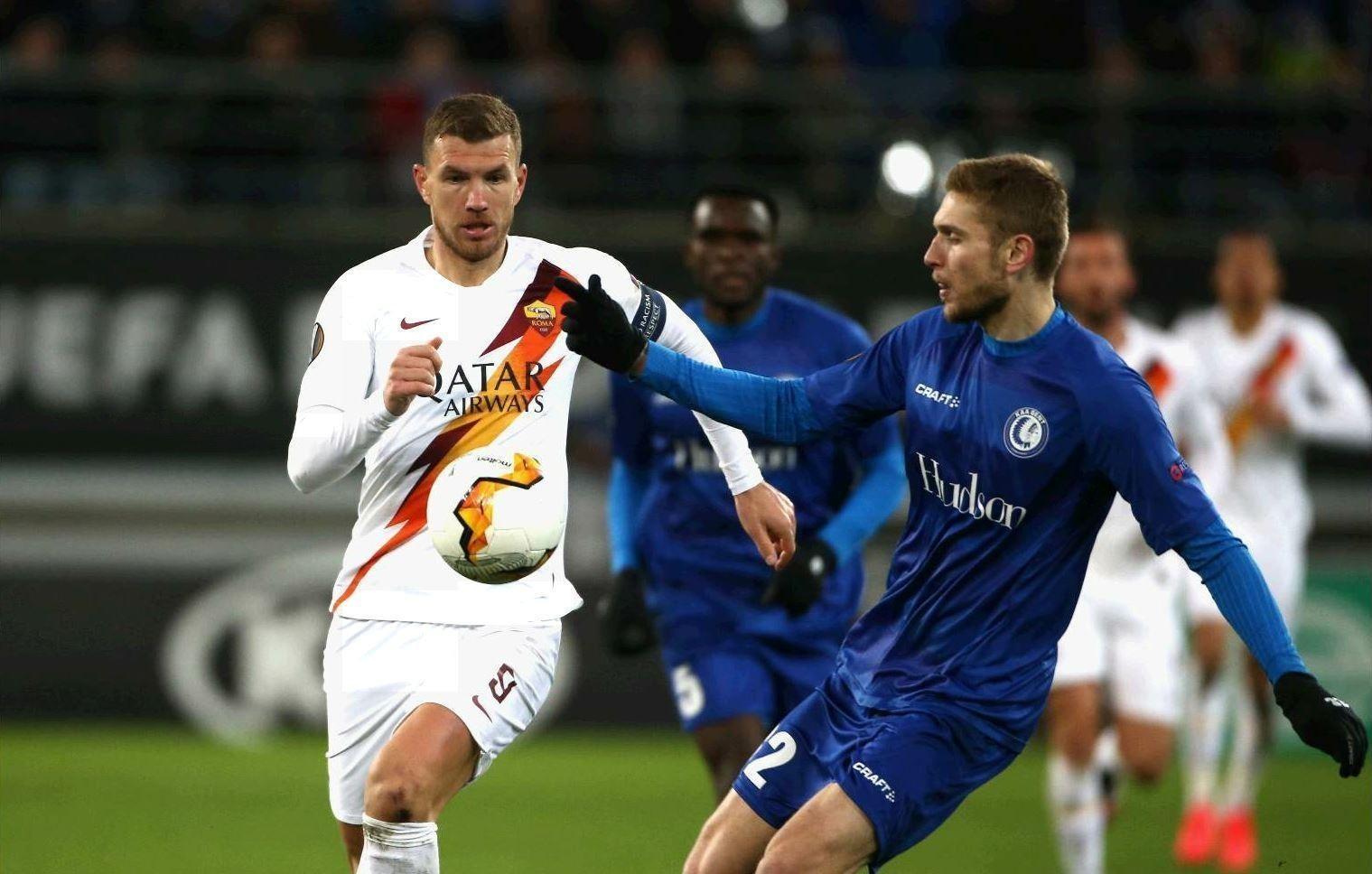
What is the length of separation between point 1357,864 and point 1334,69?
7.26 meters

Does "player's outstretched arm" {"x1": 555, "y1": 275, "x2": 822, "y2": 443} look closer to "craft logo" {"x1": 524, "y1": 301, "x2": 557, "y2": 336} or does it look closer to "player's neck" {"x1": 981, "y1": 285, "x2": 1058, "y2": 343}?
"craft logo" {"x1": 524, "y1": 301, "x2": 557, "y2": 336}

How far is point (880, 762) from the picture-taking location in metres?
5.01

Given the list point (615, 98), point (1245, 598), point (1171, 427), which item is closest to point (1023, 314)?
point (1245, 598)

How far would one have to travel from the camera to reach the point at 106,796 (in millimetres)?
10875

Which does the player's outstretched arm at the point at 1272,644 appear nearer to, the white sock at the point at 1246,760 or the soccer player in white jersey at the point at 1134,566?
the soccer player in white jersey at the point at 1134,566

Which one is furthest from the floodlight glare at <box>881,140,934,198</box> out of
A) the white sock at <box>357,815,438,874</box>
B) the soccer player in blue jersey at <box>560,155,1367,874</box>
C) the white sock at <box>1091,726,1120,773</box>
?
the white sock at <box>357,815,438,874</box>

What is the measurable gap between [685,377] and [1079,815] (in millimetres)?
3460

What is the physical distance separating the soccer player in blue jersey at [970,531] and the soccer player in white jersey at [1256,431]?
5.11m

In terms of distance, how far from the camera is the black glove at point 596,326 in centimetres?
515

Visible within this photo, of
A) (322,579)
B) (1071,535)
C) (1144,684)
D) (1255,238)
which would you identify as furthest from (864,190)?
(1071,535)

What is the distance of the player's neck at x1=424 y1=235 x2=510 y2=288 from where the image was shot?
5578 millimetres

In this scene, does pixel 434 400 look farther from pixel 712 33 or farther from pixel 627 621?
pixel 712 33

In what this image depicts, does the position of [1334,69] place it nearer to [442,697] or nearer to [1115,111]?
[1115,111]

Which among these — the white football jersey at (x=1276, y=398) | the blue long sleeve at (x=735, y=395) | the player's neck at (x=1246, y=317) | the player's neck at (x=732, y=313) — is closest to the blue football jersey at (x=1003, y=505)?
the blue long sleeve at (x=735, y=395)
